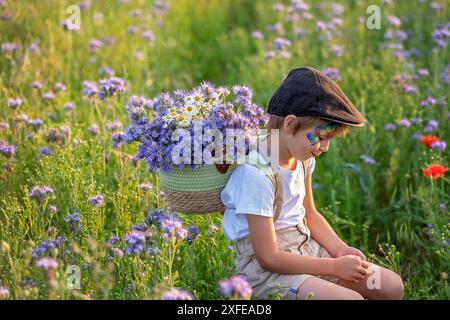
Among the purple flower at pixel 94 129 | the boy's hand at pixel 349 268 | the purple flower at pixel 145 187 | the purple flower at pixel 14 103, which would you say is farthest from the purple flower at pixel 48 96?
the boy's hand at pixel 349 268

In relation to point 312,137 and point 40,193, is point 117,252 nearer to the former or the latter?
point 40,193

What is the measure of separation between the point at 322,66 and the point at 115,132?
7.79ft

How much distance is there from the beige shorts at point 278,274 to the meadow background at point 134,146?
Result: 8.8 inches

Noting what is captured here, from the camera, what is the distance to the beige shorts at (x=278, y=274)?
2887mm

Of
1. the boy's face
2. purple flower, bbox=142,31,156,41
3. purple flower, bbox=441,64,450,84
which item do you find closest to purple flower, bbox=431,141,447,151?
purple flower, bbox=441,64,450,84

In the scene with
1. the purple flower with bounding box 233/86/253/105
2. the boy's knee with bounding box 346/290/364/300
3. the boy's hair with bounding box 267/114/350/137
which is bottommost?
the boy's knee with bounding box 346/290/364/300

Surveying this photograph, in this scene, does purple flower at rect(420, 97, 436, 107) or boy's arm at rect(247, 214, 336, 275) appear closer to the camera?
boy's arm at rect(247, 214, 336, 275)

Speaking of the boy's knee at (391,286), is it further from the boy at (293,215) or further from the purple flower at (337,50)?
the purple flower at (337,50)

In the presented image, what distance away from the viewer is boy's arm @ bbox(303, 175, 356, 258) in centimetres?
320

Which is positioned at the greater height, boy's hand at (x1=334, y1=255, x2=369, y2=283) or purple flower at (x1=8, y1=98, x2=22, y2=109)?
purple flower at (x1=8, y1=98, x2=22, y2=109)

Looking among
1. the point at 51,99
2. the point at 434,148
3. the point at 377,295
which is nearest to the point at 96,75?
the point at 51,99

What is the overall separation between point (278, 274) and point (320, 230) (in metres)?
0.40

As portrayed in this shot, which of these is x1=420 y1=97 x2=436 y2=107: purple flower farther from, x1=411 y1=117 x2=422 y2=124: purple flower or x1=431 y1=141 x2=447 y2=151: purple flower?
x1=431 y1=141 x2=447 y2=151: purple flower

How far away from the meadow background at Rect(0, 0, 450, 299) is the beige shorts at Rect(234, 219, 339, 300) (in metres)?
0.22
